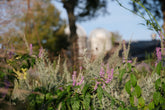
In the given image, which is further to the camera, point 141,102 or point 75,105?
point 141,102

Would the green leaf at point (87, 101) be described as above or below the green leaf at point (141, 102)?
above

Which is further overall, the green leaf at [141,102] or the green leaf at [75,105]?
the green leaf at [141,102]

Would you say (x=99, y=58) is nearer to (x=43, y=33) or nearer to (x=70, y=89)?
(x=70, y=89)

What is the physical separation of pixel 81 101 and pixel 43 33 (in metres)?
21.6

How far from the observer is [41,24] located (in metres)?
23.8

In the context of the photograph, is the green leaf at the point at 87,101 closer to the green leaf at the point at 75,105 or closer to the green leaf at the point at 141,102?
the green leaf at the point at 75,105

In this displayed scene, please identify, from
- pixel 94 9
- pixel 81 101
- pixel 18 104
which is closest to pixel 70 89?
pixel 81 101

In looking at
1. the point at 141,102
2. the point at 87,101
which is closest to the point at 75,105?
the point at 87,101

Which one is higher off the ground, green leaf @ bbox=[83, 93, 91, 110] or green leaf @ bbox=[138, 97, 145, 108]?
green leaf @ bbox=[83, 93, 91, 110]

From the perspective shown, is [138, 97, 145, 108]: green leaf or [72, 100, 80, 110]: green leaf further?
[138, 97, 145, 108]: green leaf

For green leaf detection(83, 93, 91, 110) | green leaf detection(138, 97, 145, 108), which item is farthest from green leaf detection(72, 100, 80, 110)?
green leaf detection(138, 97, 145, 108)

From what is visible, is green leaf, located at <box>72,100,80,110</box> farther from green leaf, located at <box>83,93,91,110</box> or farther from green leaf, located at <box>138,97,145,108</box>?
green leaf, located at <box>138,97,145,108</box>

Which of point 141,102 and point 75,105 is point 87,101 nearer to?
point 75,105

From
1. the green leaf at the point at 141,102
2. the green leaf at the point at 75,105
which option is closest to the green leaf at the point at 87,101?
the green leaf at the point at 75,105
